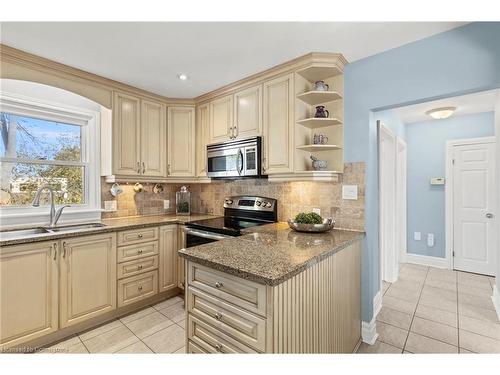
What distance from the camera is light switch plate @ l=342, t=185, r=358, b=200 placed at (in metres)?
2.13

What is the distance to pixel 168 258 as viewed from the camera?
9.15 ft

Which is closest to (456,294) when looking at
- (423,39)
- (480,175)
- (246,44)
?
(480,175)

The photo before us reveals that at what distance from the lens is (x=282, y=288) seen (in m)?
1.11

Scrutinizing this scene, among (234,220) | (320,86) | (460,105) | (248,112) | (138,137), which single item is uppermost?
(460,105)

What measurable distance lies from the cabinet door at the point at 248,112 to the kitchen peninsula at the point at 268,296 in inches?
48.9

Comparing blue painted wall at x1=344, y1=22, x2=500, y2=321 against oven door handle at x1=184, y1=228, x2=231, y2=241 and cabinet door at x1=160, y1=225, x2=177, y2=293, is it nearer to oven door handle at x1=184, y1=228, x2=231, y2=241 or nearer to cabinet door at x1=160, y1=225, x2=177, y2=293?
oven door handle at x1=184, y1=228, x2=231, y2=241

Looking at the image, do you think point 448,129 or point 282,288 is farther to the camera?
point 448,129

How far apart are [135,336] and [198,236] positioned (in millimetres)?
988

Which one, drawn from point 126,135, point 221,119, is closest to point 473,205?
point 221,119

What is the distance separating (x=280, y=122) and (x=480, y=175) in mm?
3342

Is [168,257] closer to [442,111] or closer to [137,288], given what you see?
[137,288]

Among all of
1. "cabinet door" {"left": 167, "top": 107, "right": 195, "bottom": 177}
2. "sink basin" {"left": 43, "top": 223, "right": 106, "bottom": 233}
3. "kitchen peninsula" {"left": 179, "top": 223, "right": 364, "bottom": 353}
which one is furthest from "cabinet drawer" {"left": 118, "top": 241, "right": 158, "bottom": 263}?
"kitchen peninsula" {"left": 179, "top": 223, "right": 364, "bottom": 353}

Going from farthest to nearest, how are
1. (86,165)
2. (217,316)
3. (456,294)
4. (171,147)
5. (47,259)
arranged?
(171,147) < (456,294) < (86,165) < (47,259) < (217,316)
